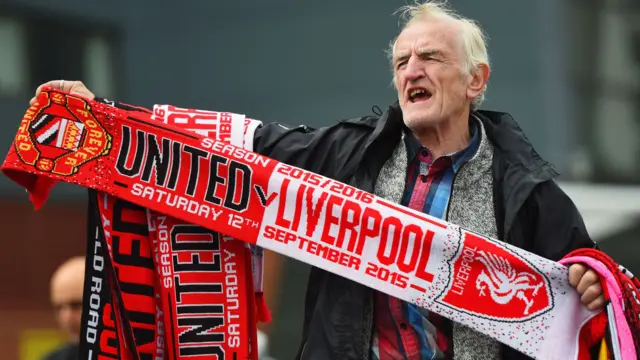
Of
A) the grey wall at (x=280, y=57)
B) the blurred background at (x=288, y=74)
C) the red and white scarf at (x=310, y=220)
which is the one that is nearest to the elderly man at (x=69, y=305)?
the red and white scarf at (x=310, y=220)

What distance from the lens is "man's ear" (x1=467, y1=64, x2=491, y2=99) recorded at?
3137 mm

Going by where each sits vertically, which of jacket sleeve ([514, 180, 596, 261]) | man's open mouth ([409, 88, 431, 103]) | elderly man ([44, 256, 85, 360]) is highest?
man's open mouth ([409, 88, 431, 103])

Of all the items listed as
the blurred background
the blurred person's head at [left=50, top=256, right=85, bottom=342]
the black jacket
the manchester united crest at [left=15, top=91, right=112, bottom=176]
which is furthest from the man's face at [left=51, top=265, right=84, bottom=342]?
the blurred background

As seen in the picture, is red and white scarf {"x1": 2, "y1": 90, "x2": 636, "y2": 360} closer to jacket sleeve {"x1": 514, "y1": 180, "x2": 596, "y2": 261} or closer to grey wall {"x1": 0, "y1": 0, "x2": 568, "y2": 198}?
jacket sleeve {"x1": 514, "y1": 180, "x2": 596, "y2": 261}

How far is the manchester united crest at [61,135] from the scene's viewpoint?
3107 millimetres

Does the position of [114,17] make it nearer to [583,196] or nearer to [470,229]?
[583,196]

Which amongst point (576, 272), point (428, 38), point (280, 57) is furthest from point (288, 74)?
point (576, 272)

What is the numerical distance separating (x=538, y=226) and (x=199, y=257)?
99 cm

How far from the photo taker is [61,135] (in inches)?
123

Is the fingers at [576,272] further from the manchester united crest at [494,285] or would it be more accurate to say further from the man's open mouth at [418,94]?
the man's open mouth at [418,94]

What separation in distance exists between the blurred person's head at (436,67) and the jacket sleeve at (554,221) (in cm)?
34

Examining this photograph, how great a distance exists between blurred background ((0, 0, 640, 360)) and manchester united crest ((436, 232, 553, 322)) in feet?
15.9

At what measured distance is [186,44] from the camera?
8.27m

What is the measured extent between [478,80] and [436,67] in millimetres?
185
